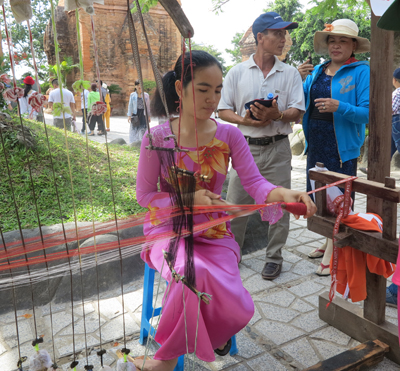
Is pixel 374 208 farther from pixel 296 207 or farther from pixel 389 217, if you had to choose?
pixel 296 207

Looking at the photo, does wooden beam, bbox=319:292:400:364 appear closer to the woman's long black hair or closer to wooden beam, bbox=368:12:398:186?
wooden beam, bbox=368:12:398:186

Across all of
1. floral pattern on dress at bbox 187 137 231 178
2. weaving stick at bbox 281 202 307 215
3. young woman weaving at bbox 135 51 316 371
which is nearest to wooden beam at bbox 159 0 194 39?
young woman weaving at bbox 135 51 316 371

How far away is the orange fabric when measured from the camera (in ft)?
7.27

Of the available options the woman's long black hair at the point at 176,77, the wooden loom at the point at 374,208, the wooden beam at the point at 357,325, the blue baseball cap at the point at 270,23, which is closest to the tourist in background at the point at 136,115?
the blue baseball cap at the point at 270,23

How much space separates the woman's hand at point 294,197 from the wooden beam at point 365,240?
421 mm

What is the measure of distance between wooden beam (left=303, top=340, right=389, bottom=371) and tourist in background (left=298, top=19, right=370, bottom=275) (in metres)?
1.25

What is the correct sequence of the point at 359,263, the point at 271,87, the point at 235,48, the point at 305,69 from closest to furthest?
1. the point at 359,263
2. the point at 271,87
3. the point at 305,69
4. the point at 235,48

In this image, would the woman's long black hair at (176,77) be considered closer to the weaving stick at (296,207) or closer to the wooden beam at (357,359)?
the weaving stick at (296,207)

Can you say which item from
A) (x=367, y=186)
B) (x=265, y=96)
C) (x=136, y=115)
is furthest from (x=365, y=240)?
(x=136, y=115)

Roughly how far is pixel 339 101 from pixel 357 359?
1965mm

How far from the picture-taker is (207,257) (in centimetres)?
194

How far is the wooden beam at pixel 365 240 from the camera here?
2025mm

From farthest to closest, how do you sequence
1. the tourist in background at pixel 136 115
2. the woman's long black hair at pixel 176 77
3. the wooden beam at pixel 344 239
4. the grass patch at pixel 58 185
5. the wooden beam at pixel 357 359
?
the tourist in background at pixel 136 115
the grass patch at pixel 58 185
the wooden beam at pixel 344 239
the wooden beam at pixel 357 359
the woman's long black hair at pixel 176 77

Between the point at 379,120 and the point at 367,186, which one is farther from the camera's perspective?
the point at 379,120
